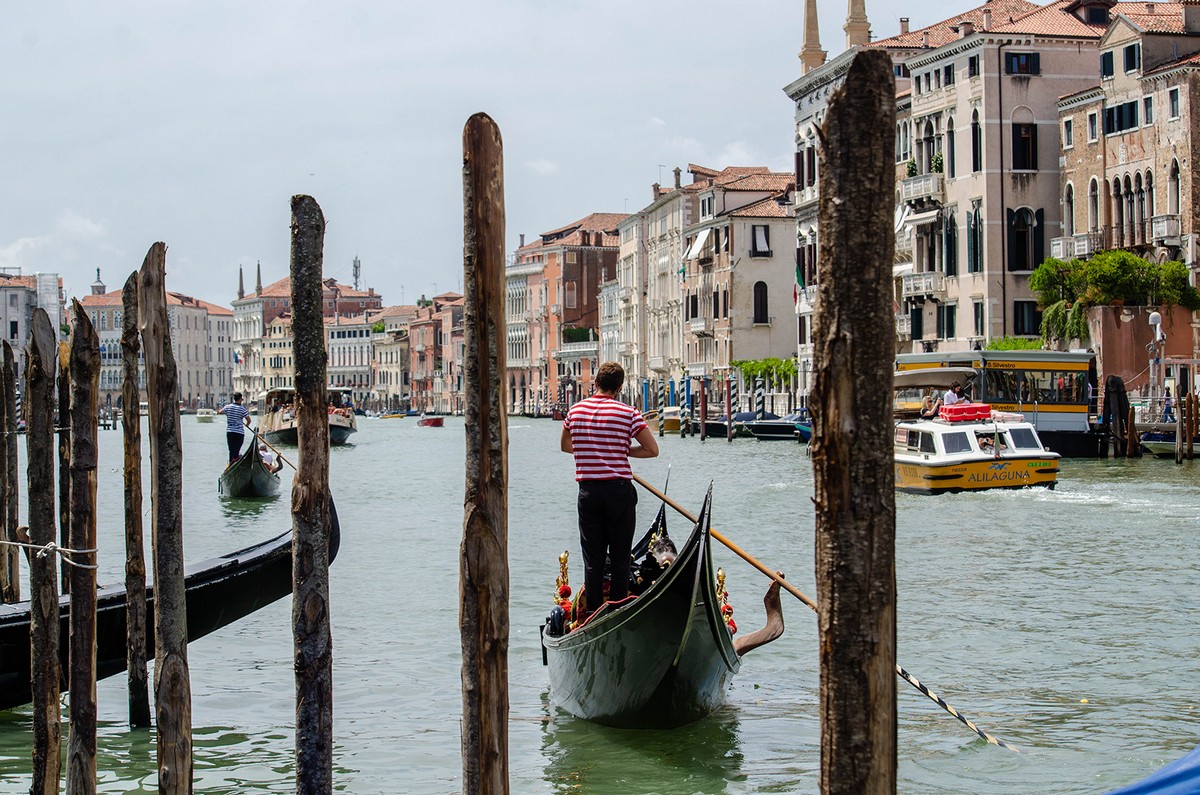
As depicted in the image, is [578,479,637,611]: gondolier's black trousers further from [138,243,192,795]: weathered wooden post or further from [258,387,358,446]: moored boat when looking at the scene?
[258,387,358,446]: moored boat

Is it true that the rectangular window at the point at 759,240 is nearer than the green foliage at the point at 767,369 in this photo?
No

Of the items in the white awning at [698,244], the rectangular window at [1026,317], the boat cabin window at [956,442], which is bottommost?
the boat cabin window at [956,442]

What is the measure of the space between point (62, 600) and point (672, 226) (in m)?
46.2

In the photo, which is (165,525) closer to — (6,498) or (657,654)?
(657,654)

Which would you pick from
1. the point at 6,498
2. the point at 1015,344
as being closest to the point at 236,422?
the point at 6,498

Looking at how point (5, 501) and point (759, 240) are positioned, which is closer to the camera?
point (5, 501)

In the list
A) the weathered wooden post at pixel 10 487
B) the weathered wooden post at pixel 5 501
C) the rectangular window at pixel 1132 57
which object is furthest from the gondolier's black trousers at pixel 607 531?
the rectangular window at pixel 1132 57

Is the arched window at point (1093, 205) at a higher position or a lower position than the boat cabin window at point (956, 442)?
higher

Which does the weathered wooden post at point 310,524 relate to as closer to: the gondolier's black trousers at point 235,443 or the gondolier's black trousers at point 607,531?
the gondolier's black trousers at point 607,531

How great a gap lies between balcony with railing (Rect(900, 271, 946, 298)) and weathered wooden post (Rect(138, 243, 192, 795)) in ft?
89.3

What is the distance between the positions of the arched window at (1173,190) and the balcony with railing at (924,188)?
643cm

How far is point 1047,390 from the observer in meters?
22.8

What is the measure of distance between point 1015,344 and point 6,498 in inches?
852

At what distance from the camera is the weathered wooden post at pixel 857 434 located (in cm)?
261
